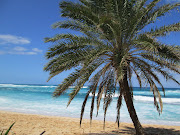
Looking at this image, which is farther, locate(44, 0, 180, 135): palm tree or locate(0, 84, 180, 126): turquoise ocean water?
locate(0, 84, 180, 126): turquoise ocean water

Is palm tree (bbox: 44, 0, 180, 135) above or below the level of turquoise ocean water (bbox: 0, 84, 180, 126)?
above

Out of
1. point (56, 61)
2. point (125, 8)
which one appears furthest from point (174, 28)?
point (56, 61)

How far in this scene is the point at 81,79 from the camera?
559cm

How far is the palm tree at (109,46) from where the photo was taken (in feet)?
18.3

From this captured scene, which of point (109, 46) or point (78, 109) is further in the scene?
point (78, 109)

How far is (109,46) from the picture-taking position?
244 inches

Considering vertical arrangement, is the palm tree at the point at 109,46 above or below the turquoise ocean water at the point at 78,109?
above

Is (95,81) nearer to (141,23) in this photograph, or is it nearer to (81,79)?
(81,79)

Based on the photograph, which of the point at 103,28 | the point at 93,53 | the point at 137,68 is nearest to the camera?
the point at 93,53

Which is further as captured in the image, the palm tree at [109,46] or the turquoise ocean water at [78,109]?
the turquoise ocean water at [78,109]

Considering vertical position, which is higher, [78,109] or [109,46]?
[109,46]

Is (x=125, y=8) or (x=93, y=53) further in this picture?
(x=125, y=8)

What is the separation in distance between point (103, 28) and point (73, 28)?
115cm

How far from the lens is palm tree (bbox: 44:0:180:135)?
18.3 feet
